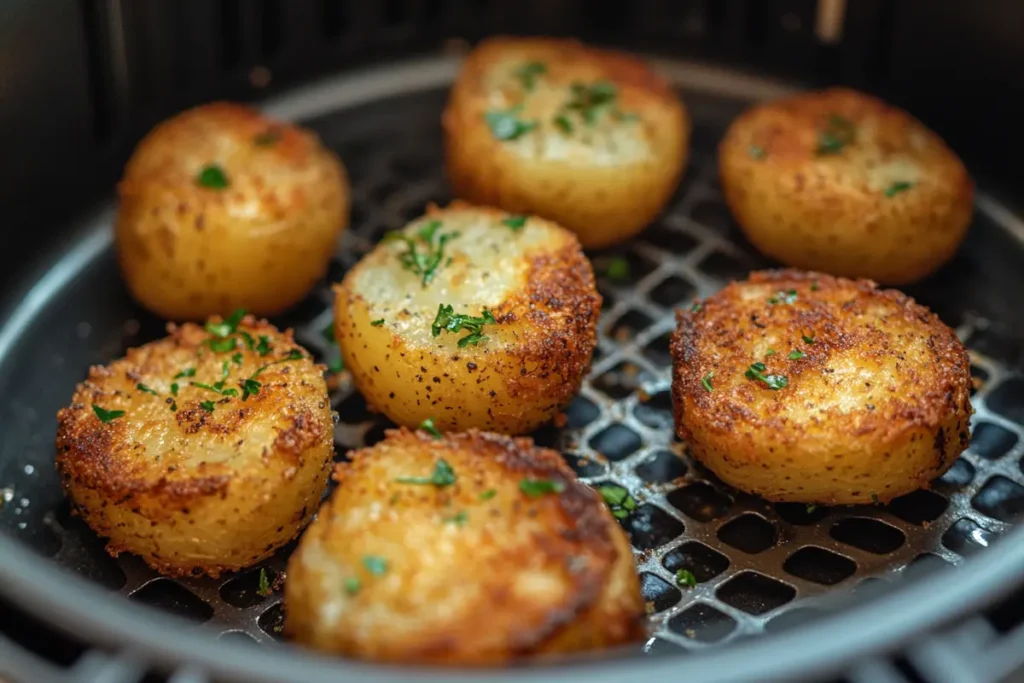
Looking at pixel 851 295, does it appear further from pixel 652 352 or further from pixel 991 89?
pixel 991 89

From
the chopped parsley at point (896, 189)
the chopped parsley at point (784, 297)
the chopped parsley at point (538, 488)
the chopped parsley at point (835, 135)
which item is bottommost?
the chopped parsley at point (538, 488)

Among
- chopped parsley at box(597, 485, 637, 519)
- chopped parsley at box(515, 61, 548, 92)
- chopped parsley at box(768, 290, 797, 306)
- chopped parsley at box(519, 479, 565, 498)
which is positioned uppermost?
chopped parsley at box(515, 61, 548, 92)

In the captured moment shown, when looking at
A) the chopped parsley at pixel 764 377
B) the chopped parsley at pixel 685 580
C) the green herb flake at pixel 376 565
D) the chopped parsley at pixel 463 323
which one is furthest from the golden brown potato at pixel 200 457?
the chopped parsley at pixel 764 377

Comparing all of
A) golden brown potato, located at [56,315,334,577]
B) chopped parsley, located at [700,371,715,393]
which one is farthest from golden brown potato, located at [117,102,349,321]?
chopped parsley, located at [700,371,715,393]

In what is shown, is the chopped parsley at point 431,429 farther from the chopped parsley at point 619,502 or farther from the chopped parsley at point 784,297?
the chopped parsley at point 784,297

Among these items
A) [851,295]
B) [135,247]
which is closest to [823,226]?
[851,295]

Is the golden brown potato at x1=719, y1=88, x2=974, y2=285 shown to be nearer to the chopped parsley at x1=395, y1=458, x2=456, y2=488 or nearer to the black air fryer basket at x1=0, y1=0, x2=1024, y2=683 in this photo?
the black air fryer basket at x1=0, y1=0, x2=1024, y2=683
